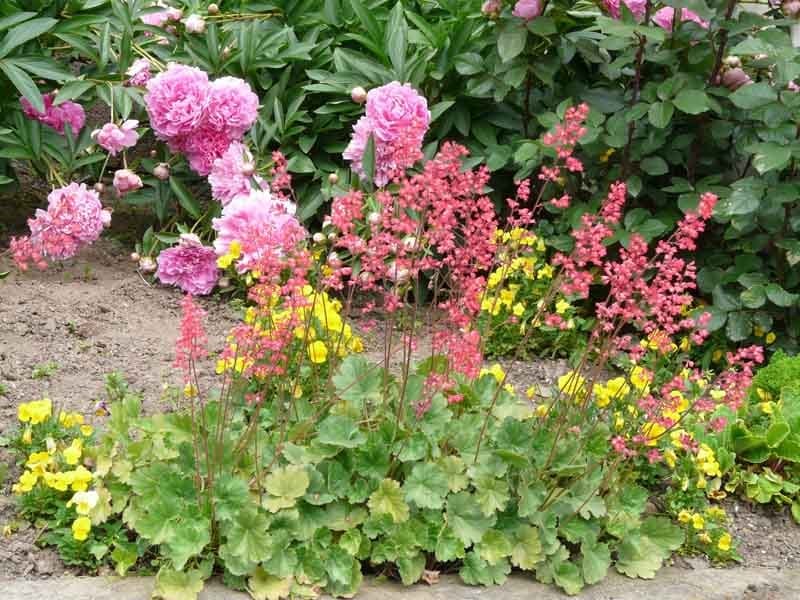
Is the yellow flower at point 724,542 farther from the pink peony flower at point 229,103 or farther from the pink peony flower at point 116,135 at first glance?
the pink peony flower at point 116,135

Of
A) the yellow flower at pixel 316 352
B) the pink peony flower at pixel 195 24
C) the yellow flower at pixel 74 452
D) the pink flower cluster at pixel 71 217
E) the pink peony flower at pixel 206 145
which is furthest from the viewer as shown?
the pink peony flower at pixel 195 24

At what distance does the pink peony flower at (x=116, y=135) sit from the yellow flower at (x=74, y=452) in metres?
1.43

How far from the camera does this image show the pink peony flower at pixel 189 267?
3.39m

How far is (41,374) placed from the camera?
273 centimetres

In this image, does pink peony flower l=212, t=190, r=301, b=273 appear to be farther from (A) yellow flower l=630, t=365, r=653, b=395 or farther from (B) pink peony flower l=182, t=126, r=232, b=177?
(A) yellow flower l=630, t=365, r=653, b=395

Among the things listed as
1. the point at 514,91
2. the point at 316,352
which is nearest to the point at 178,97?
the point at 514,91

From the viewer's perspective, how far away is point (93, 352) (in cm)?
294

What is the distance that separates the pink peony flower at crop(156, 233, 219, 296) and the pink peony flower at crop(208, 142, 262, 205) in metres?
0.19

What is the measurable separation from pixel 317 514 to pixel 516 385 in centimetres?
108

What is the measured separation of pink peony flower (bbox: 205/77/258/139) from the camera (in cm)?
335

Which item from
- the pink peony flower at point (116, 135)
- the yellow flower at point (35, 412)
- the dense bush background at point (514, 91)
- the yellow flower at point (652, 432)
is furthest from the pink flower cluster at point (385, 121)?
the yellow flower at point (35, 412)

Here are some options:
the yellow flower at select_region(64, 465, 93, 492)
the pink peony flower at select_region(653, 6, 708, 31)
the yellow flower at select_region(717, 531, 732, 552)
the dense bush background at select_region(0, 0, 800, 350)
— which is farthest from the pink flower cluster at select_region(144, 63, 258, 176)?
the yellow flower at select_region(717, 531, 732, 552)

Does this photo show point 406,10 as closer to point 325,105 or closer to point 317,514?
point 325,105

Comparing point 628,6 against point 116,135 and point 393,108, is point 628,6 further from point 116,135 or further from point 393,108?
point 116,135
